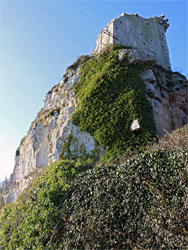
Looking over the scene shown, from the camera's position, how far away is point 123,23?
45.1 feet

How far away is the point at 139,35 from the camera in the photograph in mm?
14164

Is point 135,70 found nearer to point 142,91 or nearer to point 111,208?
point 142,91

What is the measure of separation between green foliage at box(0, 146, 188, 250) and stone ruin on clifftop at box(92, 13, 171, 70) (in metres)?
8.19

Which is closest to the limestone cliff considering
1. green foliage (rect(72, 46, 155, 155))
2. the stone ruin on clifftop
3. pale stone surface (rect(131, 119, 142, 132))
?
green foliage (rect(72, 46, 155, 155))

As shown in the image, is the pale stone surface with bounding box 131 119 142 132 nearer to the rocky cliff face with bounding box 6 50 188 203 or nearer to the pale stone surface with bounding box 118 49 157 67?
the rocky cliff face with bounding box 6 50 188 203

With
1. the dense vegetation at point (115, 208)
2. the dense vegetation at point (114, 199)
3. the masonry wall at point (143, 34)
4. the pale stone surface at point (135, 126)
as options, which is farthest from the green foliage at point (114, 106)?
the masonry wall at point (143, 34)

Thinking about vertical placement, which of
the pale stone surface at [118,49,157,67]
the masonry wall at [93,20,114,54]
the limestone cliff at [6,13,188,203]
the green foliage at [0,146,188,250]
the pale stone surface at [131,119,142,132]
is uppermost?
the masonry wall at [93,20,114,54]

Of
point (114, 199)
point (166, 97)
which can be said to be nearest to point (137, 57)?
point (166, 97)

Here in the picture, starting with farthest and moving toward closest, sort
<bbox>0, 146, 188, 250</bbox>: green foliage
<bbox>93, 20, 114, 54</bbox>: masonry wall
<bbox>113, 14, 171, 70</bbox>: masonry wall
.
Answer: <bbox>113, 14, 171, 70</bbox>: masonry wall → <bbox>93, 20, 114, 54</bbox>: masonry wall → <bbox>0, 146, 188, 250</bbox>: green foliage

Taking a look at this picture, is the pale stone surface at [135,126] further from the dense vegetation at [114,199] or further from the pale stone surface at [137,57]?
the pale stone surface at [137,57]

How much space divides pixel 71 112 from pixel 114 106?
2488 mm

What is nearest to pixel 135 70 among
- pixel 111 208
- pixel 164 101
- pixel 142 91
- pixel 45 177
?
pixel 142 91

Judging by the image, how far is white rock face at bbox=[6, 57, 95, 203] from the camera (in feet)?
33.6

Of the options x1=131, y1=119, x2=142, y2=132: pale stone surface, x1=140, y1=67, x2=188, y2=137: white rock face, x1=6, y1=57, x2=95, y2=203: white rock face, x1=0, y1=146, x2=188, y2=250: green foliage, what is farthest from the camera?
x1=140, y1=67, x2=188, y2=137: white rock face
